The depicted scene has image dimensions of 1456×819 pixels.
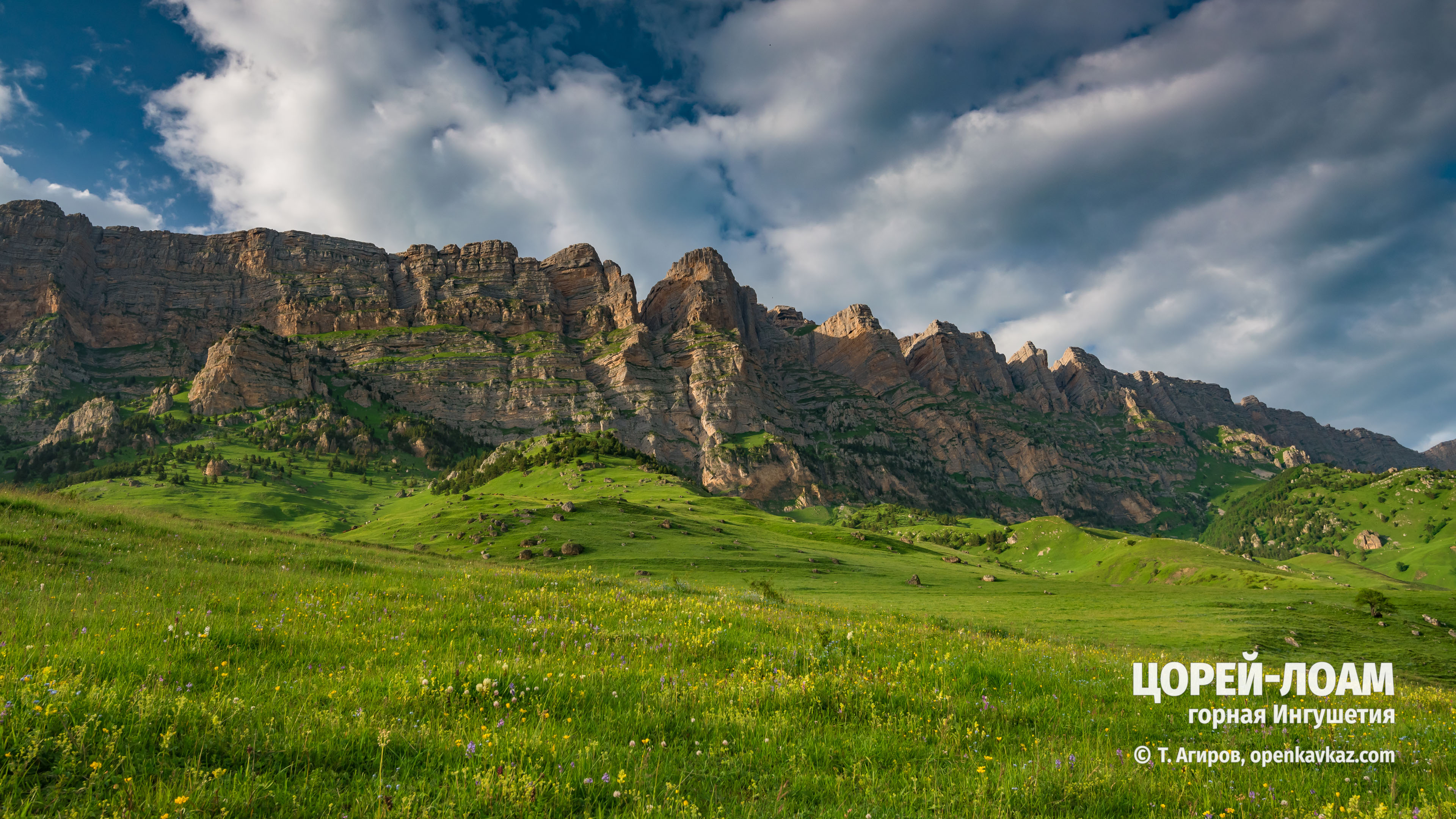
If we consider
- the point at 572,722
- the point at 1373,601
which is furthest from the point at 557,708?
the point at 1373,601

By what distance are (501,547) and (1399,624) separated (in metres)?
72.3

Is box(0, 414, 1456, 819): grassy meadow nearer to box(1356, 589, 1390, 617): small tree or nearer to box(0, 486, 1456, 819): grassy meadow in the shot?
box(0, 486, 1456, 819): grassy meadow

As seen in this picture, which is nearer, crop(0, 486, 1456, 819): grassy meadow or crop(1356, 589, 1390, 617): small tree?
crop(0, 486, 1456, 819): grassy meadow

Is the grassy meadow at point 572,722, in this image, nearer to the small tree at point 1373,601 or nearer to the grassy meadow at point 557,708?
the grassy meadow at point 557,708

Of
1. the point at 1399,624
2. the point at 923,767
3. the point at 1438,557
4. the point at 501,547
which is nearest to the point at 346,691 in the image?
the point at 923,767

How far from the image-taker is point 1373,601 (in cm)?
3859

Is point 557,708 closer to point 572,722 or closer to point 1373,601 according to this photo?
point 572,722

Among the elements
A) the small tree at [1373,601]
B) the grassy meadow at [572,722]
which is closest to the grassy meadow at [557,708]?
the grassy meadow at [572,722]

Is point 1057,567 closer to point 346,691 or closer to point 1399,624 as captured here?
point 1399,624

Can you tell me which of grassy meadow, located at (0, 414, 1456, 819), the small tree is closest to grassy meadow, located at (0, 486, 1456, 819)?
grassy meadow, located at (0, 414, 1456, 819)

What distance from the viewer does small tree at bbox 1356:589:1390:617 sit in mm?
38125

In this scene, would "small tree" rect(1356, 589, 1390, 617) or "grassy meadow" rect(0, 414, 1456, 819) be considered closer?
"grassy meadow" rect(0, 414, 1456, 819)

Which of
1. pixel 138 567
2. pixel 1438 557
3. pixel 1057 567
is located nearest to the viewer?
pixel 138 567

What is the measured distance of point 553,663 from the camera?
754cm
